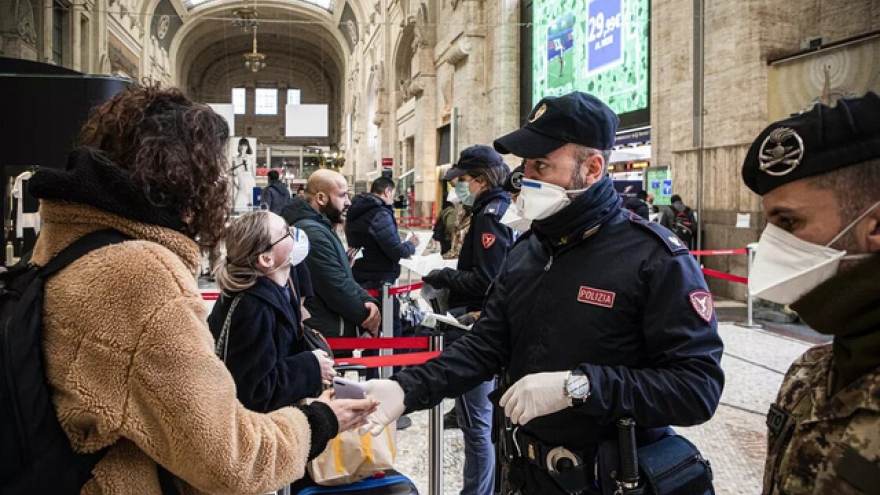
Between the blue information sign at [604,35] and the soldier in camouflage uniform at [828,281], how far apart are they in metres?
13.6

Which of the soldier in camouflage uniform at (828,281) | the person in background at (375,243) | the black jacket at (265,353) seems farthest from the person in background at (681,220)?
the soldier in camouflage uniform at (828,281)

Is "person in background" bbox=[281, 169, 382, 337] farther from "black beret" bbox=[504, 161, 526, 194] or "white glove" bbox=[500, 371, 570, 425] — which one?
"white glove" bbox=[500, 371, 570, 425]

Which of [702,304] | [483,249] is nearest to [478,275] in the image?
[483,249]

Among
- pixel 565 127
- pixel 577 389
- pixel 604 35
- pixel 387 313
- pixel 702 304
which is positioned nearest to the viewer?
pixel 577 389

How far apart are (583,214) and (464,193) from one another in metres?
2.96

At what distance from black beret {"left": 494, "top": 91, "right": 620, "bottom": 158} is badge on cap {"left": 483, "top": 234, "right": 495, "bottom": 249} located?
167cm

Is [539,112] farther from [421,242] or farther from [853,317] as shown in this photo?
→ [421,242]

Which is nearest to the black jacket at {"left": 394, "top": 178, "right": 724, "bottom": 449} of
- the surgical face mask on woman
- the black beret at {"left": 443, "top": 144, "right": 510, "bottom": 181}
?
the black beret at {"left": 443, "top": 144, "right": 510, "bottom": 181}

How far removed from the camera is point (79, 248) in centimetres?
138

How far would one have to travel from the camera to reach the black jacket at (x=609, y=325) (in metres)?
1.84

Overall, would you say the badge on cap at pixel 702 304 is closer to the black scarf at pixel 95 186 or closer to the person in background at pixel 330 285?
the black scarf at pixel 95 186

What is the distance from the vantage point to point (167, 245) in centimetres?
145

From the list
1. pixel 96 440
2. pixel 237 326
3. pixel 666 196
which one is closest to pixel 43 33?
pixel 666 196

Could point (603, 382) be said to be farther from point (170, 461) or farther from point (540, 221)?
point (170, 461)
